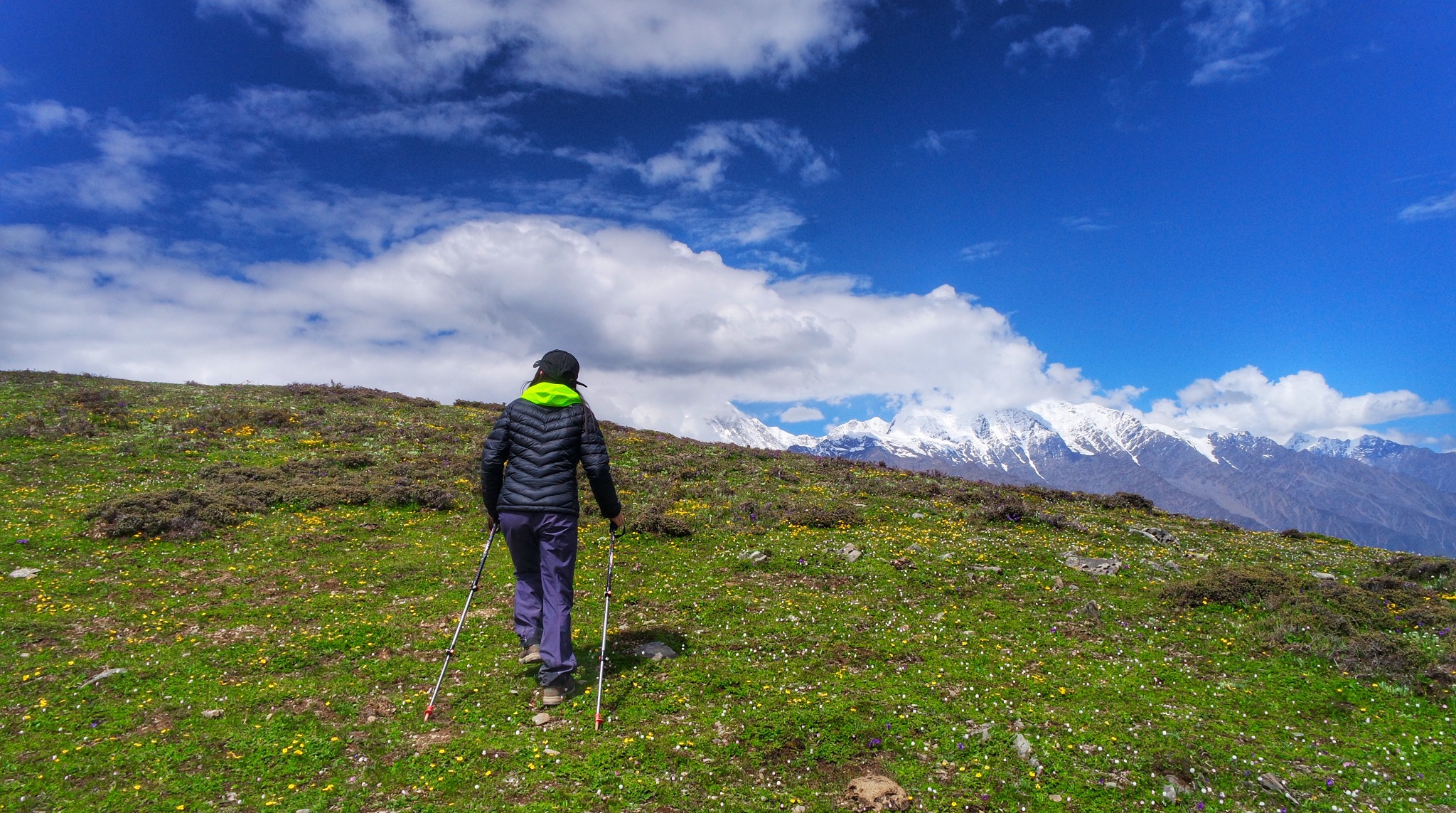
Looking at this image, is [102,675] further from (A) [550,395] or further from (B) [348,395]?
(B) [348,395]

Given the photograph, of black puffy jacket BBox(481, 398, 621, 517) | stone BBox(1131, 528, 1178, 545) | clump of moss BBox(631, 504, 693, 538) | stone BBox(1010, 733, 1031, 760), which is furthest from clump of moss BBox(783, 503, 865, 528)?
stone BBox(1010, 733, 1031, 760)

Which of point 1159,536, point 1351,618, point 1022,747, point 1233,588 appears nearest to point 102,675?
point 1022,747

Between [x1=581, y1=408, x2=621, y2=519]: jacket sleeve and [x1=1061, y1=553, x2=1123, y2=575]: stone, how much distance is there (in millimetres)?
12971

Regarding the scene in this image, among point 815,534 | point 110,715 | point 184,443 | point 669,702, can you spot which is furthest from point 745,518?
point 184,443

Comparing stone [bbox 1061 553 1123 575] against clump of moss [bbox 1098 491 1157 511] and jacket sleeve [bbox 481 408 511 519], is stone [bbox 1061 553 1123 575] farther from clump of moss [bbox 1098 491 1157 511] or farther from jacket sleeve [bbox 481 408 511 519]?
clump of moss [bbox 1098 491 1157 511]

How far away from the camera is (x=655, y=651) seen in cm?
1119

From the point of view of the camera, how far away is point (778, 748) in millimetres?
8250

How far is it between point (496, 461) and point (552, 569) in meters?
1.82

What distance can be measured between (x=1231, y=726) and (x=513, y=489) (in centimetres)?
1072

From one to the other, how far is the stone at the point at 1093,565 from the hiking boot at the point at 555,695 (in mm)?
13309

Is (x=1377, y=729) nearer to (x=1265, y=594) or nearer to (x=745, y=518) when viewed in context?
(x=1265, y=594)

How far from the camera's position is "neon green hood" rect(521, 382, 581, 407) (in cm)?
952

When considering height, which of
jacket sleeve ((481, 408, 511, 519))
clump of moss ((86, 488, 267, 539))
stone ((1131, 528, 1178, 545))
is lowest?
clump of moss ((86, 488, 267, 539))

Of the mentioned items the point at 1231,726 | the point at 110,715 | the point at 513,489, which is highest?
the point at 513,489
